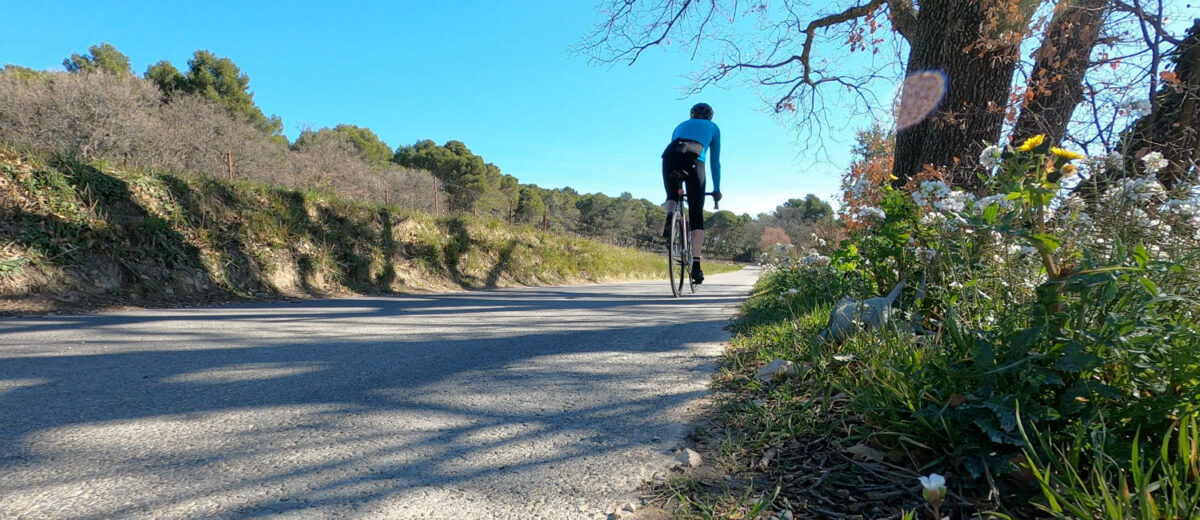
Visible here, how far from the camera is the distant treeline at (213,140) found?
13430 mm

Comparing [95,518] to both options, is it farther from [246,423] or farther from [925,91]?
[925,91]

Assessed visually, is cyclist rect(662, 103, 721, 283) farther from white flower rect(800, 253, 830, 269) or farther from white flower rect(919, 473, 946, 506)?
white flower rect(919, 473, 946, 506)

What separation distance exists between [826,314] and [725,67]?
19.5 feet

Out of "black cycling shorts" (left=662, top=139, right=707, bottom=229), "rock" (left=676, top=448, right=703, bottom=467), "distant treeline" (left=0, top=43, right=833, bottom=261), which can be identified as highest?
"distant treeline" (left=0, top=43, right=833, bottom=261)

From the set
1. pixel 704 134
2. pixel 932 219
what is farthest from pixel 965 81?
pixel 932 219

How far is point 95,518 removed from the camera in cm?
96

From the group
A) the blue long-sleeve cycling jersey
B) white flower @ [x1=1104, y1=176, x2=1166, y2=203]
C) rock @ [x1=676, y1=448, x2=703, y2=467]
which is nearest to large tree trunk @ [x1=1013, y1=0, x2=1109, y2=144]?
the blue long-sleeve cycling jersey

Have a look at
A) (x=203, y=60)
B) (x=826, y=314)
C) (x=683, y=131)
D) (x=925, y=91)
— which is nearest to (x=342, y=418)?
(x=826, y=314)

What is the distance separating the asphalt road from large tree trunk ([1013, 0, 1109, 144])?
3.74m

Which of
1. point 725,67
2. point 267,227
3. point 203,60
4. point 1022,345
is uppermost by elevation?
point 203,60

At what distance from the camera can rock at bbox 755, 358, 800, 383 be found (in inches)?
76.7

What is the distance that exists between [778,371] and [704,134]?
3.32 m

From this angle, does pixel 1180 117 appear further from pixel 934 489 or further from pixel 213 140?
pixel 213 140

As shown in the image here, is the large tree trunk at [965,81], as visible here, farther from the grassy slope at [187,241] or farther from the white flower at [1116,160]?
the grassy slope at [187,241]
